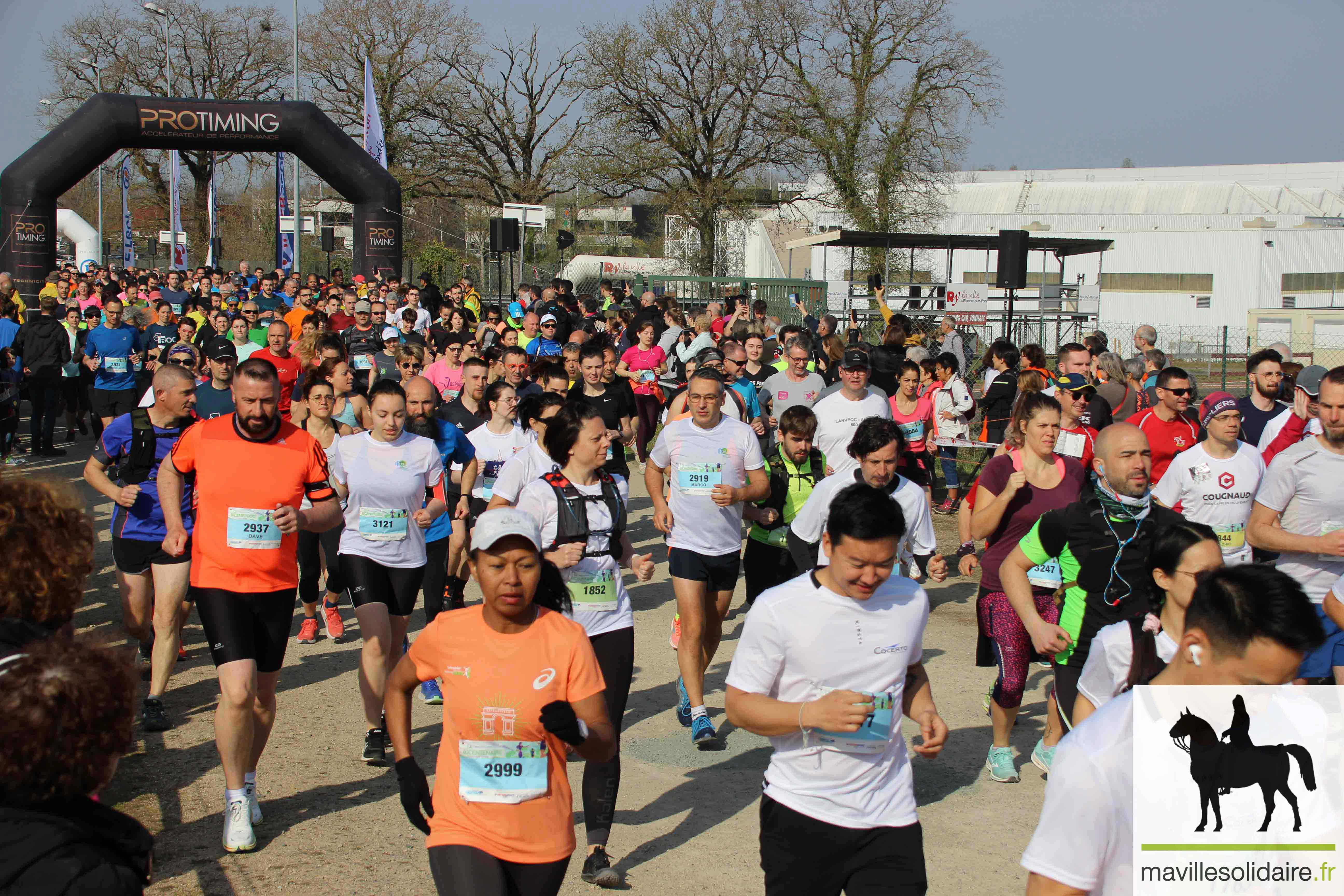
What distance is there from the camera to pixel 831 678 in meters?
3.24

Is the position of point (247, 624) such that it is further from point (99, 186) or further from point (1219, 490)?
point (99, 186)

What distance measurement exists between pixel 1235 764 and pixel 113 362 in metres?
13.1

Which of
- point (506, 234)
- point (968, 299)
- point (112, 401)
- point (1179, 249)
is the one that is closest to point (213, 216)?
point (506, 234)

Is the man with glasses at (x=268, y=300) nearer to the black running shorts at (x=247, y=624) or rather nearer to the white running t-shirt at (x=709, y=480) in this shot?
the white running t-shirt at (x=709, y=480)

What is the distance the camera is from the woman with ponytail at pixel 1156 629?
10.4 feet

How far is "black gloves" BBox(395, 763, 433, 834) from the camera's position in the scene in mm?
3141

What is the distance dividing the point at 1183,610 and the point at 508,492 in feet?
9.74

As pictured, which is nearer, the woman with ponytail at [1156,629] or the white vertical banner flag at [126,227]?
the woman with ponytail at [1156,629]

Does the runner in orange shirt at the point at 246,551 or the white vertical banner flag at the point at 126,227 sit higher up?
the white vertical banner flag at the point at 126,227

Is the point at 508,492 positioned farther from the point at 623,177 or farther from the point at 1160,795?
the point at 623,177

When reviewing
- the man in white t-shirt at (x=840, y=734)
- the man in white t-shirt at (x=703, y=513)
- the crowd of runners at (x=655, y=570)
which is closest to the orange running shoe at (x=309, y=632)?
the crowd of runners at (x=655, y=570)

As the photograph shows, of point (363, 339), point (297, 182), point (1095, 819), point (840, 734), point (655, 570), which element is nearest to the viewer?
point (1095, 819)

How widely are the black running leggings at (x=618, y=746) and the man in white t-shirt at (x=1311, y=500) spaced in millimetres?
2968

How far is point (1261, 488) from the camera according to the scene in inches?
216
